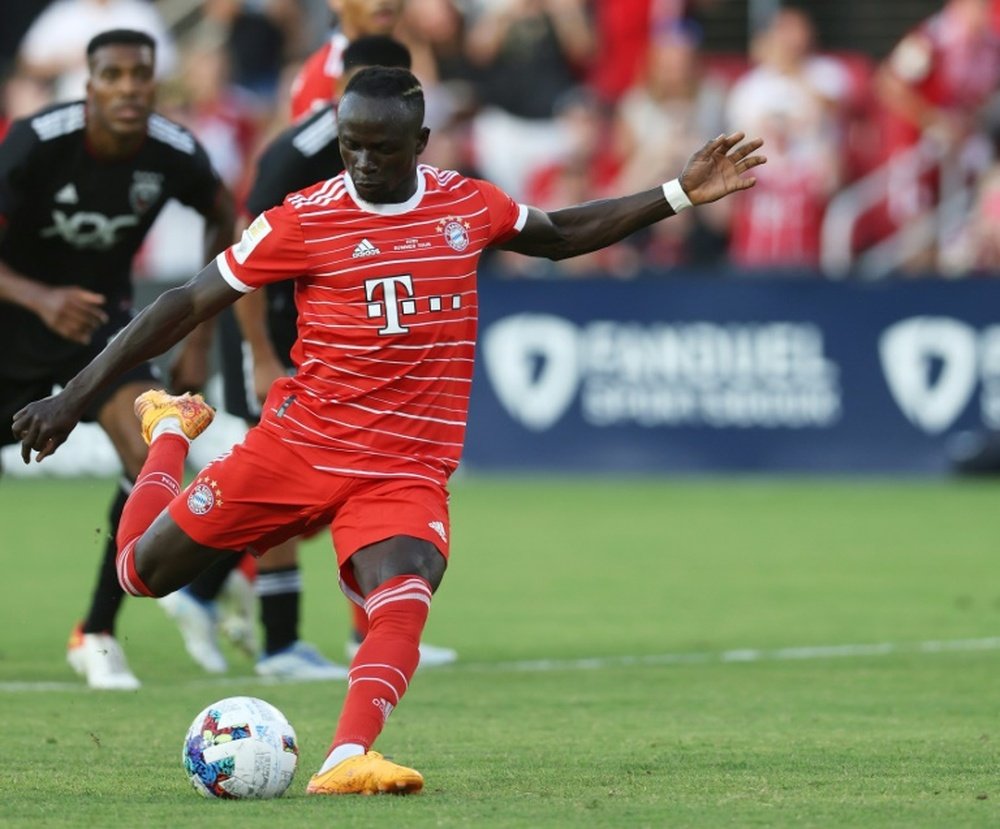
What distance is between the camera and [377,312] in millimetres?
6461

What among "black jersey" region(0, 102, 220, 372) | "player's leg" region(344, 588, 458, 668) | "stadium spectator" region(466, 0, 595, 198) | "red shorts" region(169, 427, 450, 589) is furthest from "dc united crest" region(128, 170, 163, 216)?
"stadium spectator" region(466, 0, 595, 198)

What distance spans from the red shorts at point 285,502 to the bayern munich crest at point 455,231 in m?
0.73

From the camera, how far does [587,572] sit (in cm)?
1280

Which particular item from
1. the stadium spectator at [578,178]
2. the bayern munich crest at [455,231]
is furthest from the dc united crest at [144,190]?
the stadium spectator at [578,178]

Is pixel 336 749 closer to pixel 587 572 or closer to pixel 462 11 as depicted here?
pixel 587 572

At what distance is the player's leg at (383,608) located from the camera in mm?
5953

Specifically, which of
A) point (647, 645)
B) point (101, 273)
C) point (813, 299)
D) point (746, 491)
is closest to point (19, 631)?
point (101, 273)

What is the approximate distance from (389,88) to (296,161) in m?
2.65

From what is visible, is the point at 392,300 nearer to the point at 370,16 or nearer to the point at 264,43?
the point at 370,16

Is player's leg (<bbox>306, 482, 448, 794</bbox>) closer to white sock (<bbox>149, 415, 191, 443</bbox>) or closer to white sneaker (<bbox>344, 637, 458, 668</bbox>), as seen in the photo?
white sock (<bbox>149, 415, 191, 443</bbox>)

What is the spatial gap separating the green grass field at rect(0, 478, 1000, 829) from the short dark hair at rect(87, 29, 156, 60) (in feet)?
6.74

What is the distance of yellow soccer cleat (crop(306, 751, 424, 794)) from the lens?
591 cm

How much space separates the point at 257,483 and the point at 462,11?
1566 cm

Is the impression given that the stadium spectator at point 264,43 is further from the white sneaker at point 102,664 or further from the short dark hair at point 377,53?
the white sneaker at point 102,664
